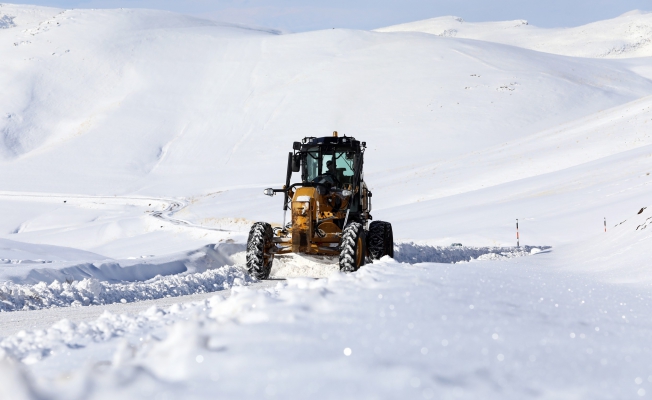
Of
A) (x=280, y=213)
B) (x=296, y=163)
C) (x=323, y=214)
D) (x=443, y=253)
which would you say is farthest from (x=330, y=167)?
(x=280, y=213)

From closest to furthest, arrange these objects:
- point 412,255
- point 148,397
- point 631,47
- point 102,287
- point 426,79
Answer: point 148,397 → point 102,287 → point 412,255 → point 426,79 → point 631,47

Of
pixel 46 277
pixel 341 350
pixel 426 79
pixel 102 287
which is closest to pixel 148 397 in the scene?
pixel 341 350

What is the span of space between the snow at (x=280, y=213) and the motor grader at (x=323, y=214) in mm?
616

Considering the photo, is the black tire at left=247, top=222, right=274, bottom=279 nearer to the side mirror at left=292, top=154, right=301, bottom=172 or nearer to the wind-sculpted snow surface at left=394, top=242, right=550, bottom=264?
the side mirror at left=292, top=154, right=301, bottom=172

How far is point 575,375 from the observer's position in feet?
11.8

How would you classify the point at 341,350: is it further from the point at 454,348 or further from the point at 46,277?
the point at 46,277

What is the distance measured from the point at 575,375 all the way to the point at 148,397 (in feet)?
7.08

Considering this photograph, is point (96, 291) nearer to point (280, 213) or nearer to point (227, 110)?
point (280, 213)

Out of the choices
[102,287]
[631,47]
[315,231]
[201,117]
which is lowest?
[102,287]

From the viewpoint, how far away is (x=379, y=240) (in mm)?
12906

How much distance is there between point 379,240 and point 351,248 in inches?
64.2

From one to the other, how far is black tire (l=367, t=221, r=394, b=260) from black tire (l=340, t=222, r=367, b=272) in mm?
1010

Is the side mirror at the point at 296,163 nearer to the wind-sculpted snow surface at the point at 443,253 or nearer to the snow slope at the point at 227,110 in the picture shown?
the wind-sculpted snow surface at the point at 443,253

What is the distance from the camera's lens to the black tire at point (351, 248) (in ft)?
37.2
